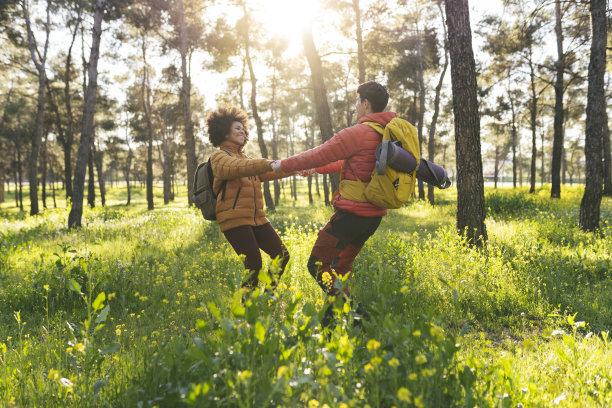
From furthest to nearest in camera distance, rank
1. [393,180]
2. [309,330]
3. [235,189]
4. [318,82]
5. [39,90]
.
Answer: [39,90] → [318,82] → [235,189] → [393,180] → [309,330]

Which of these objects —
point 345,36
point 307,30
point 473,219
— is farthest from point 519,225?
point 345,36

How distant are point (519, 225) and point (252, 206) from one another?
709 cm

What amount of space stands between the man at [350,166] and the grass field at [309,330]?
45 cm

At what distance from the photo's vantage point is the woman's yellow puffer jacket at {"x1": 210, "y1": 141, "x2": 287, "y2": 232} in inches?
127

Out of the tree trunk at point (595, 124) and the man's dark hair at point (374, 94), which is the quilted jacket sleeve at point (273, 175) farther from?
the tree trunk at point (595, 124)

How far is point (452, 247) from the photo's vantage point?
5.27 meters

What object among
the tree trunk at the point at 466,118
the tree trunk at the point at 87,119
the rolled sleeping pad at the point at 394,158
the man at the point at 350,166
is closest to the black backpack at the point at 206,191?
the man at the point at 350,166

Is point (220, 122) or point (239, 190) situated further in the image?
point (220, 122)

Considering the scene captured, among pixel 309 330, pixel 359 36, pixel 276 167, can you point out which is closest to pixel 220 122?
pixel 276 167

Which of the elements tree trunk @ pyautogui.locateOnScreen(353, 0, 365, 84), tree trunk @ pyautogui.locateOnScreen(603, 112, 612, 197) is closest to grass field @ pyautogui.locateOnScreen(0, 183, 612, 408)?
tree trunk @ pyautogui.locateOnScreen(353, 0, 365, 84)

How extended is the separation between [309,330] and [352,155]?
1.58 m

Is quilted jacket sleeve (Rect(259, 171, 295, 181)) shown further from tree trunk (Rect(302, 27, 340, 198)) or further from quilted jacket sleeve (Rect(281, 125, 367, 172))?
tree trunk (Rect(302, 27, 340, 198))

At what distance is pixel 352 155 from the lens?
2988 millimetres

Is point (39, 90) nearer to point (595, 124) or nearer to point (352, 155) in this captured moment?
point (352, 155)
